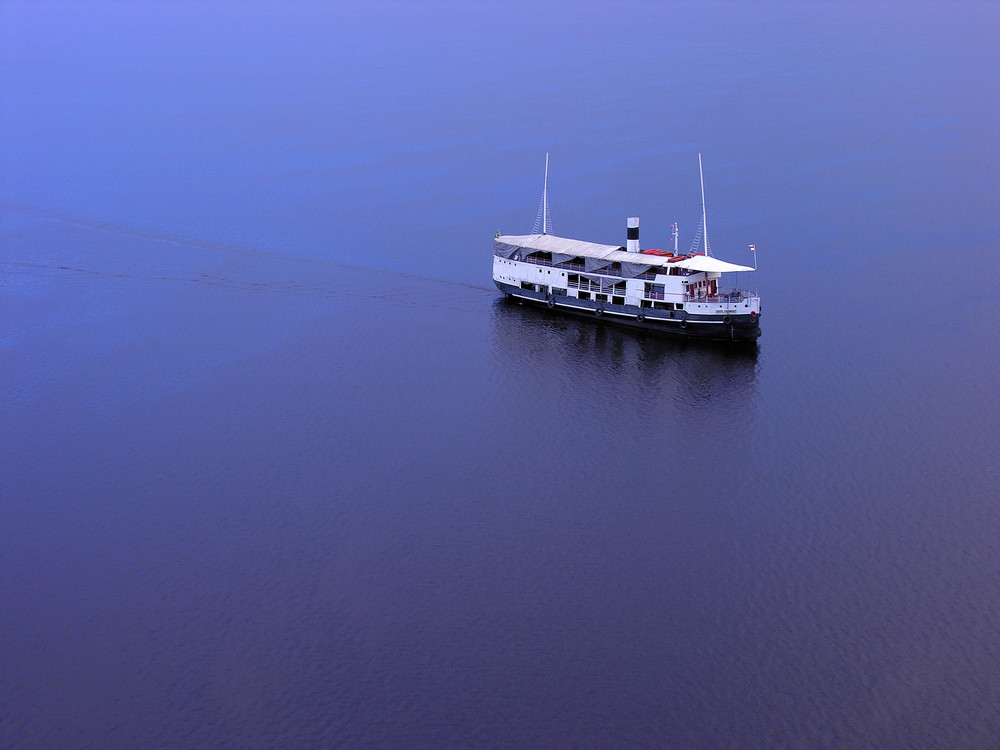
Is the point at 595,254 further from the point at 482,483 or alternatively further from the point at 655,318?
the point at 482,483

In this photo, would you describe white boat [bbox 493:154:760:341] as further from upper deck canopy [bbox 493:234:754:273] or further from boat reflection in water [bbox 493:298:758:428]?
boat reflection in water [bbox 493:298:758:428]

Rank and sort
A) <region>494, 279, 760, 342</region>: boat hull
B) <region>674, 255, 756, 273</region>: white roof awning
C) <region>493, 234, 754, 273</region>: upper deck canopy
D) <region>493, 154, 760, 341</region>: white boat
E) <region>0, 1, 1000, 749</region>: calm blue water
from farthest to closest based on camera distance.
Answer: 1. <region>493, 234, 754, 273</region>: upper deck canopy
2. <region>674, 255, 756, 273</region>: white roof awning
3. <region>493, 154, 760, 341</region>: white boat
4. <region>494, 279, 760, 342</region>: boat hull
5. <region>0, 1, 1000, 749</region>: calm blue water

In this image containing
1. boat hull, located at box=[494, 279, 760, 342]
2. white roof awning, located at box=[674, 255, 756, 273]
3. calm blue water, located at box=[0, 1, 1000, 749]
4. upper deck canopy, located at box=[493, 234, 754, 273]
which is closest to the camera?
calm blue water, located at box=[0, 1, 1000, 749]

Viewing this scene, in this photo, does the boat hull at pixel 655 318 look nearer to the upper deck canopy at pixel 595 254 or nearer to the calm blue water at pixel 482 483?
the calm blue water at pixel 482 483

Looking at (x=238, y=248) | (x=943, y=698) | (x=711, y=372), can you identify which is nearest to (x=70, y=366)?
(x=238, y=248)

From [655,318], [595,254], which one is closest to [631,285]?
[655,318]

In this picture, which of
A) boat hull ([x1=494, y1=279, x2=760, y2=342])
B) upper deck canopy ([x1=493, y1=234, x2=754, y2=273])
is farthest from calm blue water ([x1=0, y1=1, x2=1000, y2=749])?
upper deck canopy ([x1=493, y1=234, x2=754, y2=273])

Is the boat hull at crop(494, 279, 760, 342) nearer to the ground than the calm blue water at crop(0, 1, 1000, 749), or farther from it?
farther from it
